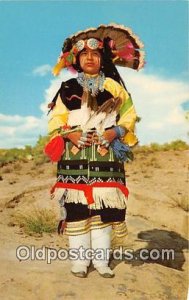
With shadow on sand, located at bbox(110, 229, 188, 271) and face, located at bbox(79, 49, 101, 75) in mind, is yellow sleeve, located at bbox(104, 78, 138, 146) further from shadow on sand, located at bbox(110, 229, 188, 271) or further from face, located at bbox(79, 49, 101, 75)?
shadow on sand, located at bbox(110, 229, 188, 271)

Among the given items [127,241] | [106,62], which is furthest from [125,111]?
[127,241]

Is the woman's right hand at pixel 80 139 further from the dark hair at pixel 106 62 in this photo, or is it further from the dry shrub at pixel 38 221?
the dry shrub at pixel 38 221

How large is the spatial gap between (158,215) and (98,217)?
1.83 meters

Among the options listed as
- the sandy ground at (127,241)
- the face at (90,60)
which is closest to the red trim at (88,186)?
the sandy ground at (127,241)

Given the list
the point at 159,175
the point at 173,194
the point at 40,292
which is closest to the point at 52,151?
the point at 40,292

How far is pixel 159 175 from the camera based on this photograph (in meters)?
6.07

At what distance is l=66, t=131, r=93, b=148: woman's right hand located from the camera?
2777 millimetres

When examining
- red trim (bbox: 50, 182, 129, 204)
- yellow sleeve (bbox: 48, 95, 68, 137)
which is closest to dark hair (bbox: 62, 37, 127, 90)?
yellow sleeve (bbox: 48, 95, 68, 137)

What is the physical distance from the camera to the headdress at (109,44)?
283cm

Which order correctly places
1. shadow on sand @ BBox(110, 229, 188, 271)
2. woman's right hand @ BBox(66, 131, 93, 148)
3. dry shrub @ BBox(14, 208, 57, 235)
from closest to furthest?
woman's right hand @ BBox(66, 131, 93, 148)
shadow on sand @ BBox(110, 229, 188, 271)
dry shrub @ BBox(14, 208, 57, 235)

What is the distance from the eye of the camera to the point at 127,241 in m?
Answer: 3.74

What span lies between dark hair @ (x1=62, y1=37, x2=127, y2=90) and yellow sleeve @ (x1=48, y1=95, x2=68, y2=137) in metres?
0.21

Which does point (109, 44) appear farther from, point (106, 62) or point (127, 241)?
point (127, 241)

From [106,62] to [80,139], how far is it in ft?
1.36
